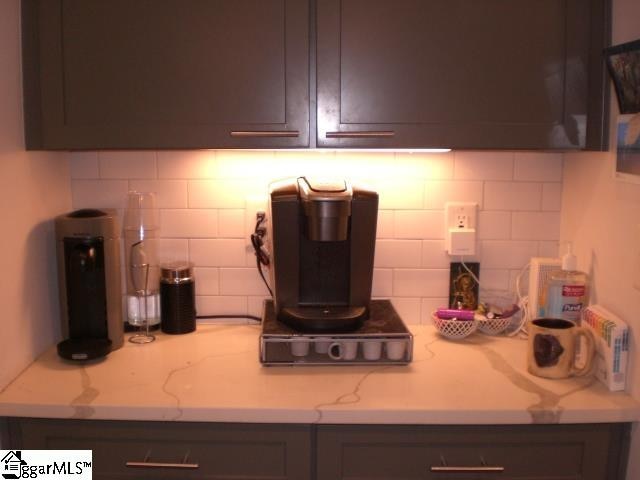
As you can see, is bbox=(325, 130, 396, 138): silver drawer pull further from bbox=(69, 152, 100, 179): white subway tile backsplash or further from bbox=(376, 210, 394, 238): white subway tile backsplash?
bbox=(69, 152, 100, 179): white subway tile backsplash

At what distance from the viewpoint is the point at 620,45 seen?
1.40 meters

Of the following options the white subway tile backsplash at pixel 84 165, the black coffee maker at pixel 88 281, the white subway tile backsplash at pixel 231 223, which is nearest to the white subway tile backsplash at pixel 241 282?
the white subway tile backsplash at pixel 231 223

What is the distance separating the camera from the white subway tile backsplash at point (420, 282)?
190cm

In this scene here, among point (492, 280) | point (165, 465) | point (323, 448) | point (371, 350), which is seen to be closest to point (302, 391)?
point (323, 448)

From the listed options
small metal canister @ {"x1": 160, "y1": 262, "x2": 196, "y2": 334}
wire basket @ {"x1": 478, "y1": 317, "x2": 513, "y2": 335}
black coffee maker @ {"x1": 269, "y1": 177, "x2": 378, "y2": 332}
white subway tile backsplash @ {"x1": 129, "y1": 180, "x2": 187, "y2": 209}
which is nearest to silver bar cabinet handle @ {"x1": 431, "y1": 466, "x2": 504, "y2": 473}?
black coffee maker @ {"x1": 269, "y1": 177, "x2": 378, "y2": 332}

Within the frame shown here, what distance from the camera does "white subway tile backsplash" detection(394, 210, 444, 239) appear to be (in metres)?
1.87

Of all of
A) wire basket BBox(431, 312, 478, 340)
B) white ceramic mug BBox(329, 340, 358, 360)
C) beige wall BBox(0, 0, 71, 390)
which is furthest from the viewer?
wire basket BBox(431, 312, 478, 340)

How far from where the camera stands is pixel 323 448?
138cm

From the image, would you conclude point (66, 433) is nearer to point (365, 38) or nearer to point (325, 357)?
point (325, 357)

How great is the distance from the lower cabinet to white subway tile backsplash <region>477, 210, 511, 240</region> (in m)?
0.65

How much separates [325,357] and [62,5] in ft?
3.51

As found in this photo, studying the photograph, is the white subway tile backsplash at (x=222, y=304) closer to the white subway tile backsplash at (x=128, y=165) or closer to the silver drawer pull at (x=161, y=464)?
the white subway tile backsplash at (x=128, y=165)

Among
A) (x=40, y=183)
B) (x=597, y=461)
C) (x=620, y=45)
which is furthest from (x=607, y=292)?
(x=40, y=183)

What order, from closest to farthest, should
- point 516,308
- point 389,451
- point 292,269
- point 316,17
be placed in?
point 389,451, point 316,17, point 292,269, point 516,308
